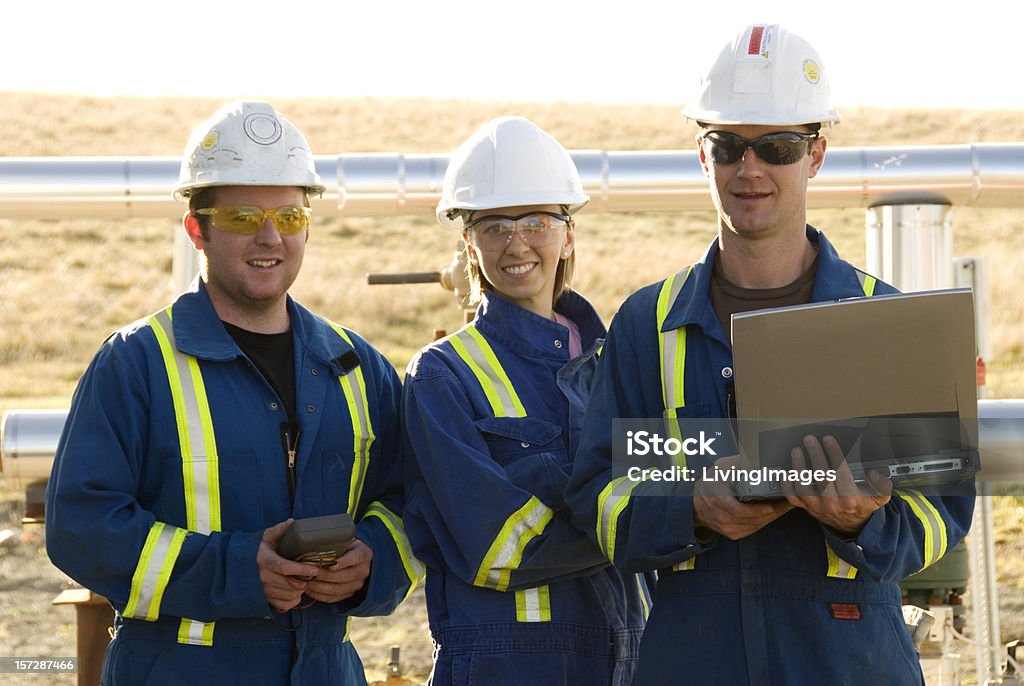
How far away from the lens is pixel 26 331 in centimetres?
1872

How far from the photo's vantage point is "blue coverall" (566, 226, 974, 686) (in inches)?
104

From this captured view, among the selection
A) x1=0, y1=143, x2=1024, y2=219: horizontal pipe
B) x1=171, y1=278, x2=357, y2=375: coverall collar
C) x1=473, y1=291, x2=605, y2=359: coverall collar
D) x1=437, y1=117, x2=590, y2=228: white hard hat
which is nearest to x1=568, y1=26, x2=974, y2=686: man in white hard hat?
x1=473, y1=291, x2=605, y2=359: coverall collar

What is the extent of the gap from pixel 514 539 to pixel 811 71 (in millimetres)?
1243

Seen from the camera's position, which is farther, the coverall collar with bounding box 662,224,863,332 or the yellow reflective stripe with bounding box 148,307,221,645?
the yellow reflective stripe with bounding box 148,307,221,645

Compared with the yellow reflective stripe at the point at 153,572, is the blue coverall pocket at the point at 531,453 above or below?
above

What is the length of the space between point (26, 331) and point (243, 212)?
54.7ft

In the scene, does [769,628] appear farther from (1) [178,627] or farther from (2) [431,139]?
(2) [431,139]

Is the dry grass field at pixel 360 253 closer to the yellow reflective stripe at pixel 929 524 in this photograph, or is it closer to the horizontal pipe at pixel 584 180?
the horizontal pipe at pixel 584 180

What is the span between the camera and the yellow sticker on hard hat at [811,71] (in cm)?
284

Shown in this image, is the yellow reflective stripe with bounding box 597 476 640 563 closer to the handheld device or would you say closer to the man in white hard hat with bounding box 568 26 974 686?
the man in white hard hat with bounding box 568 26 974 686

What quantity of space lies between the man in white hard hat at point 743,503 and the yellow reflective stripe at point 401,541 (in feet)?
1.98

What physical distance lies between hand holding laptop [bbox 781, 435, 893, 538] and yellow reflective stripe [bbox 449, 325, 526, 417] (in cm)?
96

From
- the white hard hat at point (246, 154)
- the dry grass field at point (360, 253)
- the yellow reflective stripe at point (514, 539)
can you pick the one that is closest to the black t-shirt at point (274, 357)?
the white hard hat at point (246, 154)

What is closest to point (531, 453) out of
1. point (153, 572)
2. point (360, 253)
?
point (153, 572)
